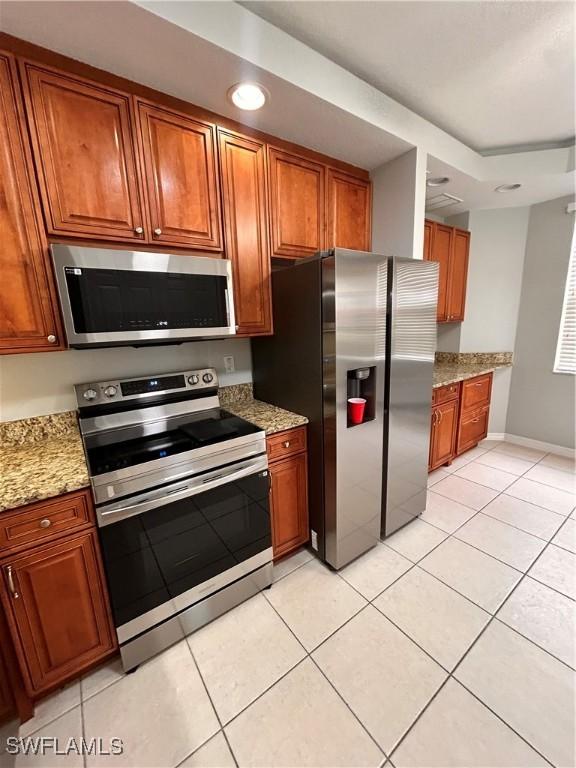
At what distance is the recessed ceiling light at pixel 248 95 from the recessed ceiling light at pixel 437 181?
1607 mm

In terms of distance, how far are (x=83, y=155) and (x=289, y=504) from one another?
6.33 feet

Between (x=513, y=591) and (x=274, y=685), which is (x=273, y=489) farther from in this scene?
(x=513, y=591)

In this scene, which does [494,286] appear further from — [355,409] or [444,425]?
[355,409]

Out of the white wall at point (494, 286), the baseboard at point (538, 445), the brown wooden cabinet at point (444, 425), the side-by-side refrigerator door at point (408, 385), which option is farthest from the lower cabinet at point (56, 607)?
the baseboard at point (538, 445)

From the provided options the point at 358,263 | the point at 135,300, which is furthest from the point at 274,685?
the point at 358,263

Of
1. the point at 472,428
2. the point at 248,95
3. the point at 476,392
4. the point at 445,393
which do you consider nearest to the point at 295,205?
the point at 248,95

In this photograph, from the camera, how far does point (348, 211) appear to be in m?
2.17

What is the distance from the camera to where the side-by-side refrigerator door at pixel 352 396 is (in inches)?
61.4

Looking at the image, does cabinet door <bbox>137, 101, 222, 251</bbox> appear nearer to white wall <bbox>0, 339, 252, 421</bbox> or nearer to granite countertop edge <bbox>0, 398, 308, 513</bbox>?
white wall <bbox>0, 339, 252, 421</bbox>

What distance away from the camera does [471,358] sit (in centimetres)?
361

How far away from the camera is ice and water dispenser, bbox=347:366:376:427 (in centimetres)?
171

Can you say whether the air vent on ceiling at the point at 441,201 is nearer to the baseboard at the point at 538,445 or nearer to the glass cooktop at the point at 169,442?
the baseboard at the point at 538,445

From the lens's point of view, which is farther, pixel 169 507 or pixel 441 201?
pixel 441 201

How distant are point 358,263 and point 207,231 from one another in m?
0.78
